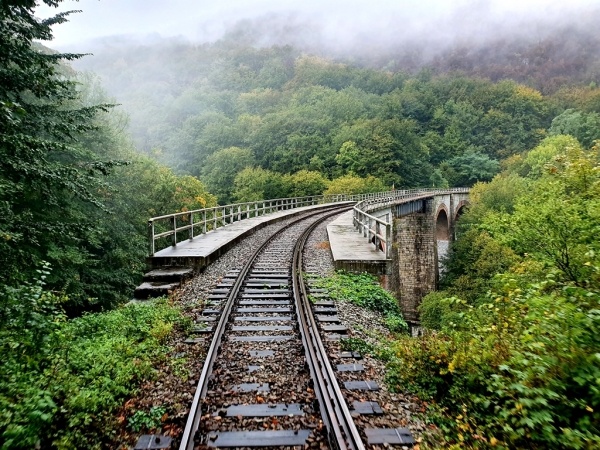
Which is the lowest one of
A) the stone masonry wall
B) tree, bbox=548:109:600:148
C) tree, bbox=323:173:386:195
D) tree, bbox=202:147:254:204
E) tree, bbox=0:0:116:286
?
the stone masonry wall

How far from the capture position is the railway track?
3.55 meters

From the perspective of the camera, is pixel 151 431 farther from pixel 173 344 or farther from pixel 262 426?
pixel 173 344

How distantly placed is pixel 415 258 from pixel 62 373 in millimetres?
38954

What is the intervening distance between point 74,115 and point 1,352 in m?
7.66

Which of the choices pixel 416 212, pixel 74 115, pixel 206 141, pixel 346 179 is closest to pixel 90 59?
pixel 206 141

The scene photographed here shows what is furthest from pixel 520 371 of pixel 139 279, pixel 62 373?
pixel 139 279

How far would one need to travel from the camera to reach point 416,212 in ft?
140

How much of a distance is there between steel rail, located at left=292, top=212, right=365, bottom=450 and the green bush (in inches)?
83.3

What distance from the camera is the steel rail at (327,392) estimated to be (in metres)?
3.41

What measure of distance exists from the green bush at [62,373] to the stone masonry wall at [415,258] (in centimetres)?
3318

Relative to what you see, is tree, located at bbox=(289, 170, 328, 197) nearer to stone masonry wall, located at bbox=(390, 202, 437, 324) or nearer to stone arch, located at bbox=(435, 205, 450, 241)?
stone arch, located at bbox=(435, 205, 450, 241)

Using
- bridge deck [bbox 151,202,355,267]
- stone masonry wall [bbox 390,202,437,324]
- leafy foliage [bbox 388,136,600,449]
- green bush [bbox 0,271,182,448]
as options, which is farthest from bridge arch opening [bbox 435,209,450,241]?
green bush [bbox 0,271,182,448]

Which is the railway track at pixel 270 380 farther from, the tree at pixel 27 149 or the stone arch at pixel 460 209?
the stone arch at pixel 460 209

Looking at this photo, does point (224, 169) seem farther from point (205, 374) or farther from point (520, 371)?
point (520, 371)
